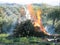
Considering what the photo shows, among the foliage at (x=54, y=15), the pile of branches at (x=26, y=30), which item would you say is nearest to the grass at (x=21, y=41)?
the pile of branches at (x=26, y=30)

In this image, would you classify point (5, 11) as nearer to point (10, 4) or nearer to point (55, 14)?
point (10, 4)

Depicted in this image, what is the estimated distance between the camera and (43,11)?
14227 millimetres

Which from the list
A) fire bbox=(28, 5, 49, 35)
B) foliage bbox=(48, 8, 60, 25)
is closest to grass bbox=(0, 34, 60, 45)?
fire bbox=(28, 5, 49, 35)

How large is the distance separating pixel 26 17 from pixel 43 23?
17.2 inches

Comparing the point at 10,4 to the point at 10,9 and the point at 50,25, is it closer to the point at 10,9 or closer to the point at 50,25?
the point at 10,9

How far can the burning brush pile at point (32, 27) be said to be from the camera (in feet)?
46.6

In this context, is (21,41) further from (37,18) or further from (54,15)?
(54,15)

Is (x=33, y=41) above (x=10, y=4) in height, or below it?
below

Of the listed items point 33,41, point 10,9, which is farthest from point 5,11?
point 33,41

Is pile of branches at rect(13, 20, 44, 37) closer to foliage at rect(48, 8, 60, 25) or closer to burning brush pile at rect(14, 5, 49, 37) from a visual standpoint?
burning brush pile at rect(14, 5, 49, 37)

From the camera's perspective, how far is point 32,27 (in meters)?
14.2

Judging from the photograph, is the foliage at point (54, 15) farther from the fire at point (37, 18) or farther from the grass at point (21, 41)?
the grass at point (21, 41)

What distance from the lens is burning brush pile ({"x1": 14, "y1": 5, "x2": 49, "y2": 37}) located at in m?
14.2

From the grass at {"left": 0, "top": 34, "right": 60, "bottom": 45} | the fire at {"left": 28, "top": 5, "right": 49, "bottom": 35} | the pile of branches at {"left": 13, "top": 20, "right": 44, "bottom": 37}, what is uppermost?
the fire at {"left": 28, "top": 5, "right": 49, "bottom": 35}
